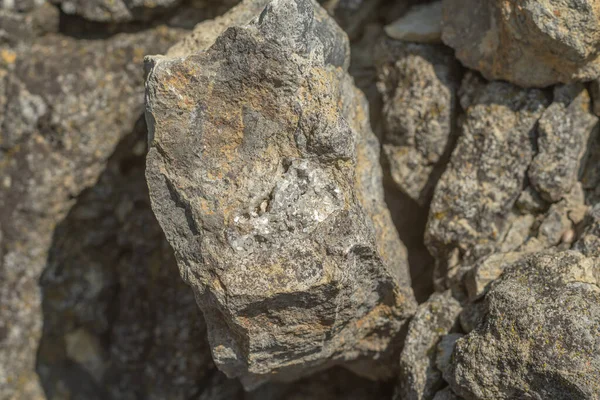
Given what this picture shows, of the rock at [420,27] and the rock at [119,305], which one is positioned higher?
the rock at [420,27]

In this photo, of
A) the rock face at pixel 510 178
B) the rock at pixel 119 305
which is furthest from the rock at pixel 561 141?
the rock at pixel 119 305

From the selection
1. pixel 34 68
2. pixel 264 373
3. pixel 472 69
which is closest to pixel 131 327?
pixel 264 373

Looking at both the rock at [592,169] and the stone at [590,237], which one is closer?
the stone at [590,237]

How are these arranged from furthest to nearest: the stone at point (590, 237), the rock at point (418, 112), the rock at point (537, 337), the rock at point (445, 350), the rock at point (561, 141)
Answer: the rock at point (418, 112) → the rock at point (561, 141) → the rock at point (445, 350) → the stone at point (590, 237) → the rock at point (537, 337)

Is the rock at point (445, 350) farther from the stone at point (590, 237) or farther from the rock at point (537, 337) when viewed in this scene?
the stone at point (590, 237)

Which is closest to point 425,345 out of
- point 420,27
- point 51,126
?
point 420,27

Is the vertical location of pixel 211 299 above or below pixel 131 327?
above

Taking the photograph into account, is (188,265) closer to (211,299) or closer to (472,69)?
(211,299)

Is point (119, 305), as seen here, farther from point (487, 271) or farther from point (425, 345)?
point (487, 271)
